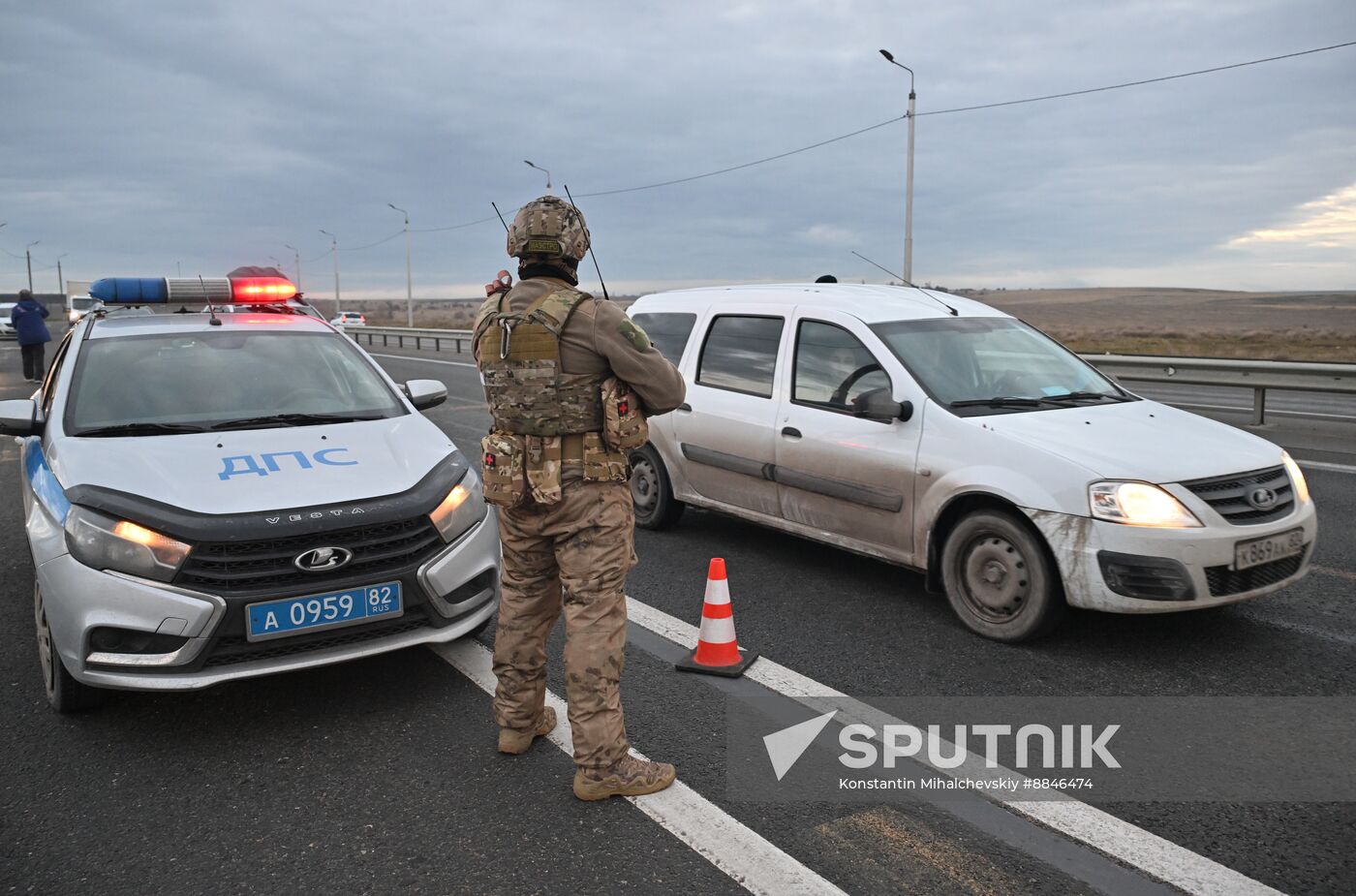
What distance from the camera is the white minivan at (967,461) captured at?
4.20m

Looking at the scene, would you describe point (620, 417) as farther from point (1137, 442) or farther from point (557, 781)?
point (1137, 442)

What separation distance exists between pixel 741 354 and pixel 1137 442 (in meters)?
2.50

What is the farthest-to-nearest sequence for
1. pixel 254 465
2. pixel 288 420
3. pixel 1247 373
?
pixel 1247 373, pixel 288 420, pixel 254 465

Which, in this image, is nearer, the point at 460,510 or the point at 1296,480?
the point at 460,510

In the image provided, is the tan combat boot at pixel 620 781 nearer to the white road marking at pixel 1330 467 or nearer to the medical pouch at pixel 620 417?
the medical pouch at pixel 620 417

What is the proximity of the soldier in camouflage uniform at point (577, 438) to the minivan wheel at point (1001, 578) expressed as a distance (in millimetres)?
2002

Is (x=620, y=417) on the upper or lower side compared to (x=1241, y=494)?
upper

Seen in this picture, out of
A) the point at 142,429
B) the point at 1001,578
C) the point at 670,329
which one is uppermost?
the point at 670,329

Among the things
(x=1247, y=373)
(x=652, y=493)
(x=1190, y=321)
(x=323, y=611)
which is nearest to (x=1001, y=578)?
(x=652, y=493)

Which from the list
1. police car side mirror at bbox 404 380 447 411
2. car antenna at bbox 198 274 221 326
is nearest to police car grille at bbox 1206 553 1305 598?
police car side mirror at bbox 404 380 447 411

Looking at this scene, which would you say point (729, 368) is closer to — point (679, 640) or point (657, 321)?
point (657, 321)

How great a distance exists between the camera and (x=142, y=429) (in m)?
4.38

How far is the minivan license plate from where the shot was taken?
420cm

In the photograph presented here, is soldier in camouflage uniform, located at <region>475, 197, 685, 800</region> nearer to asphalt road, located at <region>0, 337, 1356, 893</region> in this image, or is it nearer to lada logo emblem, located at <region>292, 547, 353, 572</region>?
asphalt road, located at <region>0, 337, 1356, 893</region>
